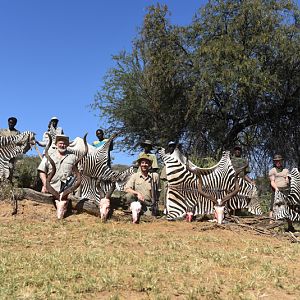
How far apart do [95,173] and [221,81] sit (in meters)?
7.33

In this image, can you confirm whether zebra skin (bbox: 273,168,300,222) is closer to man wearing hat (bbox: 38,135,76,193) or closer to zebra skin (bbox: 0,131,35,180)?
man wearing hat (bbox: 38,135,76,193)

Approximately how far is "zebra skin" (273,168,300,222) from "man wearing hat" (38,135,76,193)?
4900 mm

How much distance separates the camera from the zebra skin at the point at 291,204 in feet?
36.5

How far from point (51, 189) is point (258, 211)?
509cm

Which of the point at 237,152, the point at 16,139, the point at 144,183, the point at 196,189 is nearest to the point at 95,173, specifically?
the point at 144,183

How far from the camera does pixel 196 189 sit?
11117 millimetres

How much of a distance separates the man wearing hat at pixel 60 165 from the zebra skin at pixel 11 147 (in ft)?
4.74

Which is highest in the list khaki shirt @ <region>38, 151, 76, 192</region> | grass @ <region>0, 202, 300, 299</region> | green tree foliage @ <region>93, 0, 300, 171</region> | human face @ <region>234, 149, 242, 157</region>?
green tree foliage @ <region>93, 0, 300, 171</region>

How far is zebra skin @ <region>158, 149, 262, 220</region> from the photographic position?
11.0 m

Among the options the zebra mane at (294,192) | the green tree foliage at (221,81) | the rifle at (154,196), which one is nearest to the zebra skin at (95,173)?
the rifle at (154,196)

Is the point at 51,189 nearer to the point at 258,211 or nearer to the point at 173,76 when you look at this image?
the point at 258,211

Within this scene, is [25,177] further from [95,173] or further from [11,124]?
[95,173]

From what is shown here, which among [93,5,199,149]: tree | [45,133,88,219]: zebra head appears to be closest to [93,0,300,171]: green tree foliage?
[93,5,199,149]: tree

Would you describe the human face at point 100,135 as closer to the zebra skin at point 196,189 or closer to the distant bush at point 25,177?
the distant bush at point 25,177
